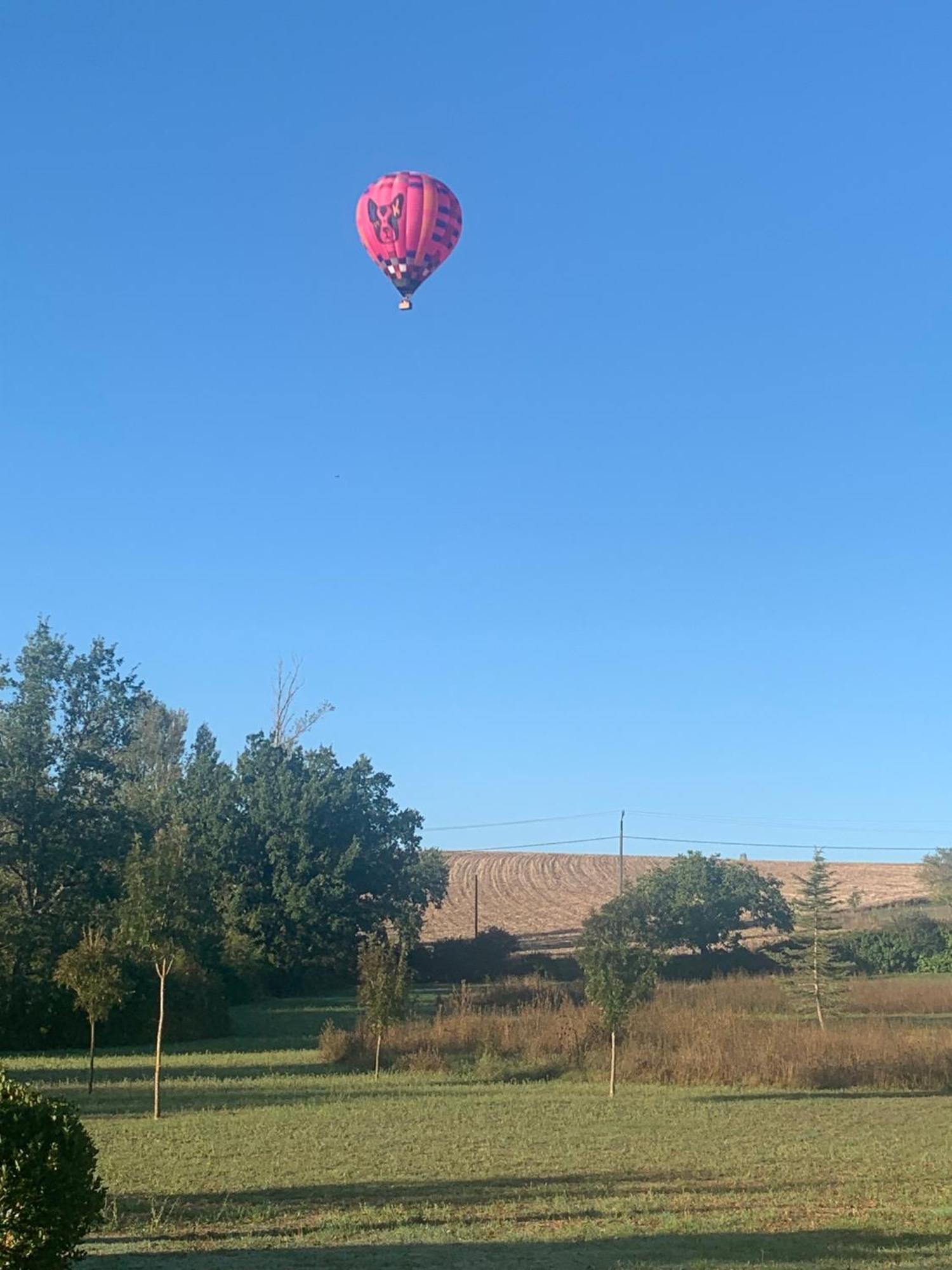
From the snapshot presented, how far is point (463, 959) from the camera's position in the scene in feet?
176

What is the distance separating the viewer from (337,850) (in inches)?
2009

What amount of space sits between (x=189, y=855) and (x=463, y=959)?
46.2ft

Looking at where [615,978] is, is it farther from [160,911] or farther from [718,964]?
[718,964]

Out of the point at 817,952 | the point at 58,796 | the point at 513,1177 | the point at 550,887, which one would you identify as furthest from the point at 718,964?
the point at 513,1177

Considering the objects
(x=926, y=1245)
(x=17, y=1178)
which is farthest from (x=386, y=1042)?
(x=17, y=1178)

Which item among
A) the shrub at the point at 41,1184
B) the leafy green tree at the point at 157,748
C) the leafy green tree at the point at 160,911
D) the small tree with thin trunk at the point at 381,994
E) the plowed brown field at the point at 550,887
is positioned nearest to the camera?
the shrub at the point at 41,1184

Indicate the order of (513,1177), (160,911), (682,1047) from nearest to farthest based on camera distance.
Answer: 1. (513,1177)
2. (160,911)
3. (682,1047)

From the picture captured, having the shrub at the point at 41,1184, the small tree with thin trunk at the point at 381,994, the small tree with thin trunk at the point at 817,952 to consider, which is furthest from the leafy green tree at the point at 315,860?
the shrub at the point at 41,1184

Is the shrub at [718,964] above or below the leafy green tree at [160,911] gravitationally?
below

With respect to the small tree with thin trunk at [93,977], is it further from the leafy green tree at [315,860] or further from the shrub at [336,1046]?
the leafy green tree at [315,860]

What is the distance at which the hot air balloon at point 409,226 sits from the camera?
26.0m

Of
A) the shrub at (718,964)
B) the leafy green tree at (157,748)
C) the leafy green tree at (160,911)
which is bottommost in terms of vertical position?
the shrub at (718,964)

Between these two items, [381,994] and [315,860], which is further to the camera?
[315,860]

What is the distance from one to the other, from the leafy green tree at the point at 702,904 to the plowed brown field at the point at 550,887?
5.83 metres
